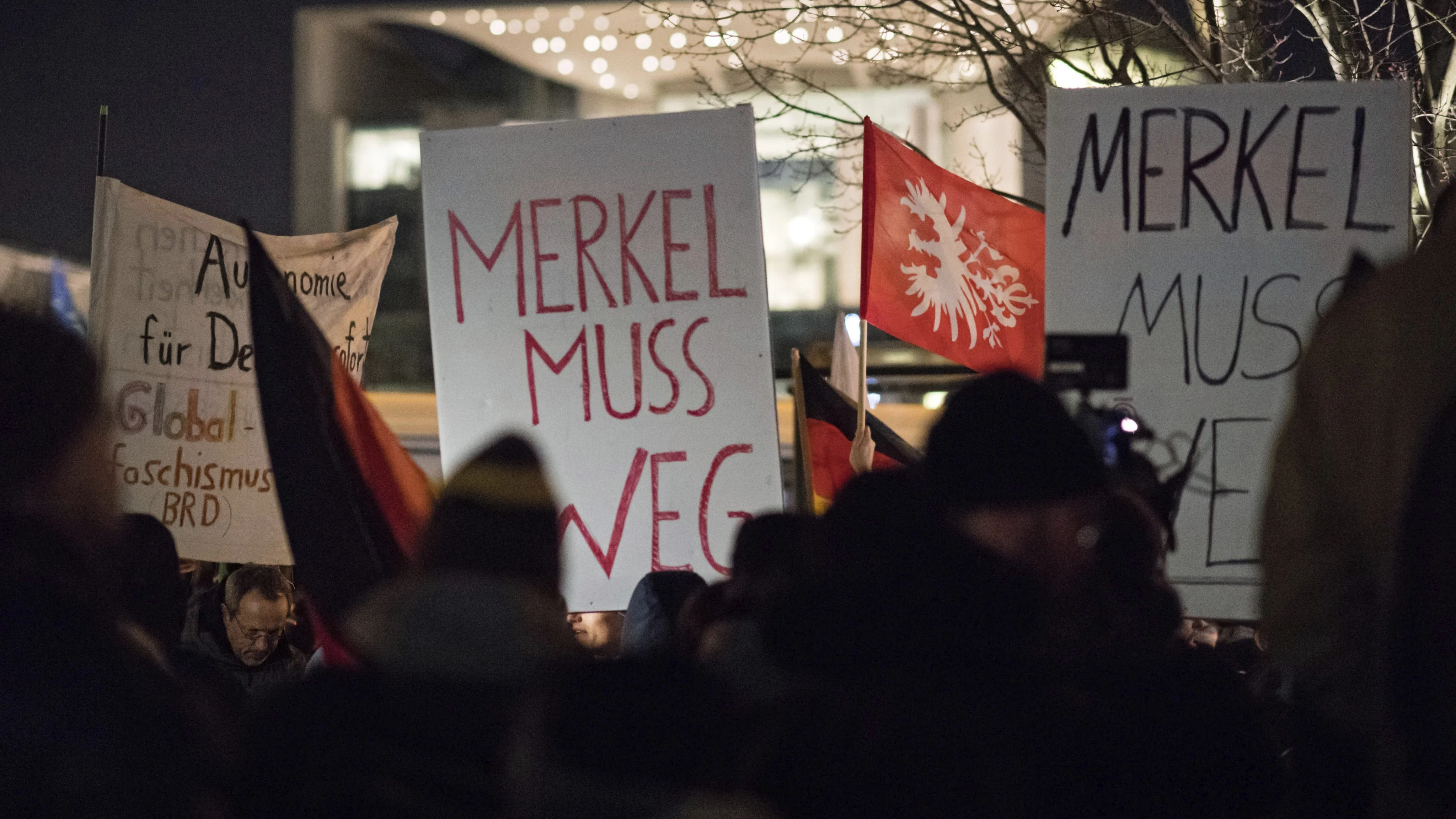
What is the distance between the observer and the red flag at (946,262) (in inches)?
148

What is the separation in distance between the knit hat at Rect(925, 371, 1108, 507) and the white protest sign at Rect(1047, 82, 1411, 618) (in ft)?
4.15

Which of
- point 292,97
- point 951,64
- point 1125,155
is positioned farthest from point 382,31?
point 1125,155

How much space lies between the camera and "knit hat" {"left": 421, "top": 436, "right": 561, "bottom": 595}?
69.9 inches

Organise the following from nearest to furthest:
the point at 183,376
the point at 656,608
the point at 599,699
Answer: the point at 599,699
the point at 656,608
the point at 183,376

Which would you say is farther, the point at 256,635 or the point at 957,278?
the point at 256,635

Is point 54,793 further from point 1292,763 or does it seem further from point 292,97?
point 292,97

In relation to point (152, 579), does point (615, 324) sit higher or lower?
higher

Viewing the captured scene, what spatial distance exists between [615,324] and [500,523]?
7.05 ft

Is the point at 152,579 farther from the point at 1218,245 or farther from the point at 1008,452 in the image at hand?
the point at 1218,245

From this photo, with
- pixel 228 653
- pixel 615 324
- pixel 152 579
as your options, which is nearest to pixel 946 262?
pixel 615 324

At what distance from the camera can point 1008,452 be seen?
1.89 metres

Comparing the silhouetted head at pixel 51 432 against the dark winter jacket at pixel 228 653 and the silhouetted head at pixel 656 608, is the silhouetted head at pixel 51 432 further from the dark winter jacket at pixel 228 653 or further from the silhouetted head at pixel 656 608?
the dark winter jacket at pixel 228 653

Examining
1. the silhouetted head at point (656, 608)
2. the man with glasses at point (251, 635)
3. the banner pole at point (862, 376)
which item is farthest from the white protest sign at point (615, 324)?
the man with glasses at point (251, 635)

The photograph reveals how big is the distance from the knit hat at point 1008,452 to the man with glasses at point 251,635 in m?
2.74
